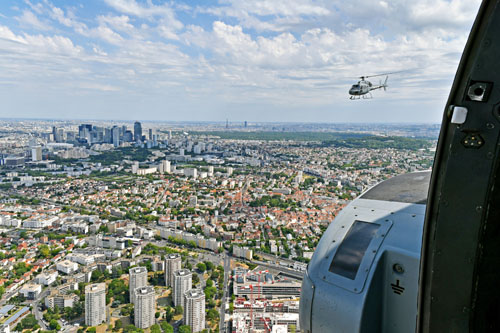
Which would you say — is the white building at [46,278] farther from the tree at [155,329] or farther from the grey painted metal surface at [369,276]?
the grey painted metal surface at [369,276]

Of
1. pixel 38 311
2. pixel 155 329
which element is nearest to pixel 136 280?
pixel 155 329

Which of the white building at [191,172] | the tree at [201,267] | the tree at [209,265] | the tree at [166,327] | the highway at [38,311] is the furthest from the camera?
the white building at [191,172]

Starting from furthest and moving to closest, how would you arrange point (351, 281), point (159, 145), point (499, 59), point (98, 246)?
point (159, 145) < point (98, 246) < point (351, 281) < point (499, 59)

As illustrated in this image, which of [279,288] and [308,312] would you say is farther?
[279,288]

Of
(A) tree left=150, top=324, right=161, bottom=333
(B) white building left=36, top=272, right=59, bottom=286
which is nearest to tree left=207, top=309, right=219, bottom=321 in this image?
(A) tree left=150, top=324, right=161, bottom=333

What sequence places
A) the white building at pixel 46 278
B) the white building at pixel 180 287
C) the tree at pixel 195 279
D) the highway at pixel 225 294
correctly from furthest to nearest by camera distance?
the white building at pixel 46 278
the tree at pixel 195 279
the white building at pixel 180 287
the highway at pixel 225 294

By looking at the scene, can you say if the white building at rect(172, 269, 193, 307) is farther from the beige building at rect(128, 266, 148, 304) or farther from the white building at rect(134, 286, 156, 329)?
the beige building at rect(128, 266, 148, 304)

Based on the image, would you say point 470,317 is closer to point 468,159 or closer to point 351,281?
point 468,159

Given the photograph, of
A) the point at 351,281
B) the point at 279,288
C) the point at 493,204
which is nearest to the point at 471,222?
the point at 493,204

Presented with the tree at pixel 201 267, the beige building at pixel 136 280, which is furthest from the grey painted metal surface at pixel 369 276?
the tree at pixel 201 267
